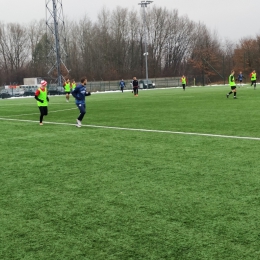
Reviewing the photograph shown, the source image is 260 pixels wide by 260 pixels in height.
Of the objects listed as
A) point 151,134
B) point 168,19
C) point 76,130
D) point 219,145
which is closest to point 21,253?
point 219,145

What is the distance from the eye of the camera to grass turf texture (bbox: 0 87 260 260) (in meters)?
3.84

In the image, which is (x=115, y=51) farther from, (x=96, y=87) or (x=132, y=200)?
(x=132, y=200)

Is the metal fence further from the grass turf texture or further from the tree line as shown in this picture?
the grass turf texture

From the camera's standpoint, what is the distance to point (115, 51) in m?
91.3

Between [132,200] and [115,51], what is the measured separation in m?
88.2

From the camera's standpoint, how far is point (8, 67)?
88938mm

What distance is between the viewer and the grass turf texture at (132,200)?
384cm

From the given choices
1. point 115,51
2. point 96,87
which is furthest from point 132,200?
point 115,51

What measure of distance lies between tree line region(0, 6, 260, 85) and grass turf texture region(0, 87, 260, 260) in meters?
77.8

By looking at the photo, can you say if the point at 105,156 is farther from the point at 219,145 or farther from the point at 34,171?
the point at 219,145

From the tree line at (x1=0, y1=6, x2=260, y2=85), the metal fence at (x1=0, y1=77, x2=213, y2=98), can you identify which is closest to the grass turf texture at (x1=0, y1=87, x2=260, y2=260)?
the metal fence at (x1=0, y1=77, x2=213, y2=98)

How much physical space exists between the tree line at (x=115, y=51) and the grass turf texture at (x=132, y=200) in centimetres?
7782

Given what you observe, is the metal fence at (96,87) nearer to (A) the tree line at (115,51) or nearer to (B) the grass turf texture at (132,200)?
(A) the tree line at (115,51)

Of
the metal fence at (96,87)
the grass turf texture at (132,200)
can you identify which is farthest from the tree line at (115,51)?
the grass turf texture at (132,200)
